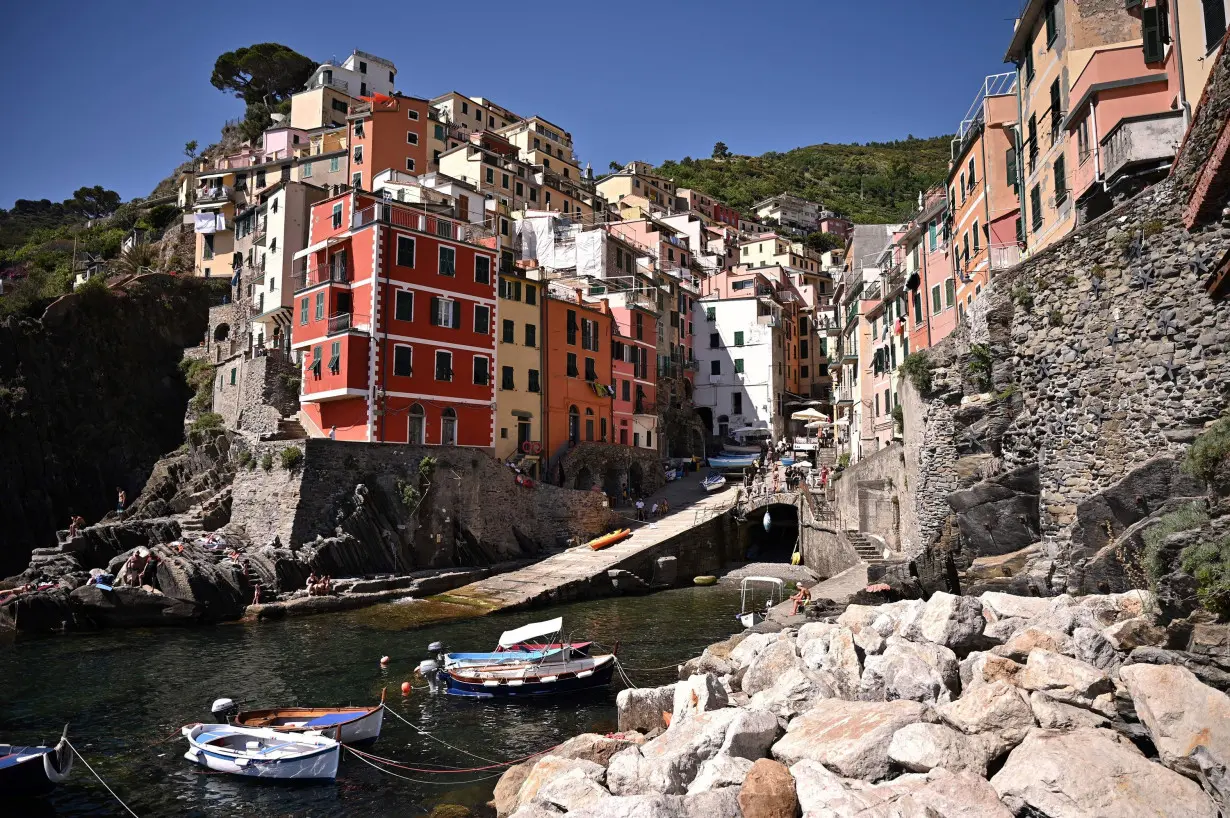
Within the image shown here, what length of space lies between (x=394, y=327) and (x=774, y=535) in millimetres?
28439

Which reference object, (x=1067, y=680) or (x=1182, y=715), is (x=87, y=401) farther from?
(x=1182, y=715)

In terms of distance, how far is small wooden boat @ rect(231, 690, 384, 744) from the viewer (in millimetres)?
17328

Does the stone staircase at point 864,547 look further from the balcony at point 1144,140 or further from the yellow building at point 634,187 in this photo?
the yellow building at point 634,187

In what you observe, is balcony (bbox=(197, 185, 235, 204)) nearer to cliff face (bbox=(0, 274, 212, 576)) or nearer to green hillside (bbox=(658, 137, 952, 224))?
cliff face (bbox=(0, 274, 212, 576))

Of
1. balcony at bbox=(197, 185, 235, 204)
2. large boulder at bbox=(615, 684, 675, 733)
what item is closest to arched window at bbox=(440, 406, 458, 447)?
large boulder at bbox=(615, 684, 675, 733)

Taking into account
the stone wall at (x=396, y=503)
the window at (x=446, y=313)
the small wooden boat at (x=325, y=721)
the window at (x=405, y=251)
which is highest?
the window at (x=405, y=251)


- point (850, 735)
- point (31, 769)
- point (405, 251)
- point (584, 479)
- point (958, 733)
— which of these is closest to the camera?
point (958, 733)

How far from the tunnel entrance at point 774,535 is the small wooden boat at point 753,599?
9.06 m

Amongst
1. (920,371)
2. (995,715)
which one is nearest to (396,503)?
(920,371)

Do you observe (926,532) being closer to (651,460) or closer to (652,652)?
(652,652)

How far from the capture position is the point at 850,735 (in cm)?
1077

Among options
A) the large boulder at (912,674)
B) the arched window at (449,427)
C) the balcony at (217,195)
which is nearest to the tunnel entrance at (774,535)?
the arched window at (449,427)

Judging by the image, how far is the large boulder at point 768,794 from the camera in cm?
970

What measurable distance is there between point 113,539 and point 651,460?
3229 cm
